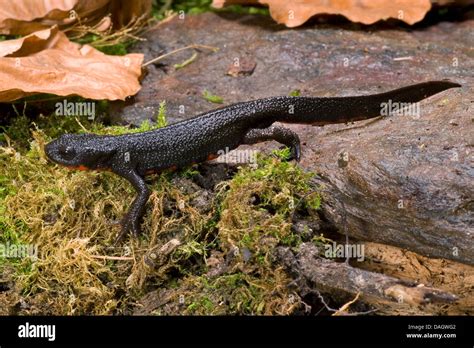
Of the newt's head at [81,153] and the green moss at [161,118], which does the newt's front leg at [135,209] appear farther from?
the green moss at [161,118]

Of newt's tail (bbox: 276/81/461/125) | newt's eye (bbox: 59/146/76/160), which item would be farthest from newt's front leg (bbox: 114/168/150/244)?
newt's tail (bbox: 276/81/461/125)

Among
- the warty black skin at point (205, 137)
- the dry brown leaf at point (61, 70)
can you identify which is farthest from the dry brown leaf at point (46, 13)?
the warty black skin at point (205, 137)

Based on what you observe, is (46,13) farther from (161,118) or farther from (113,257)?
(113,257)

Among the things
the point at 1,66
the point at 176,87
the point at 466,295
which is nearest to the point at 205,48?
the point at 176,87
